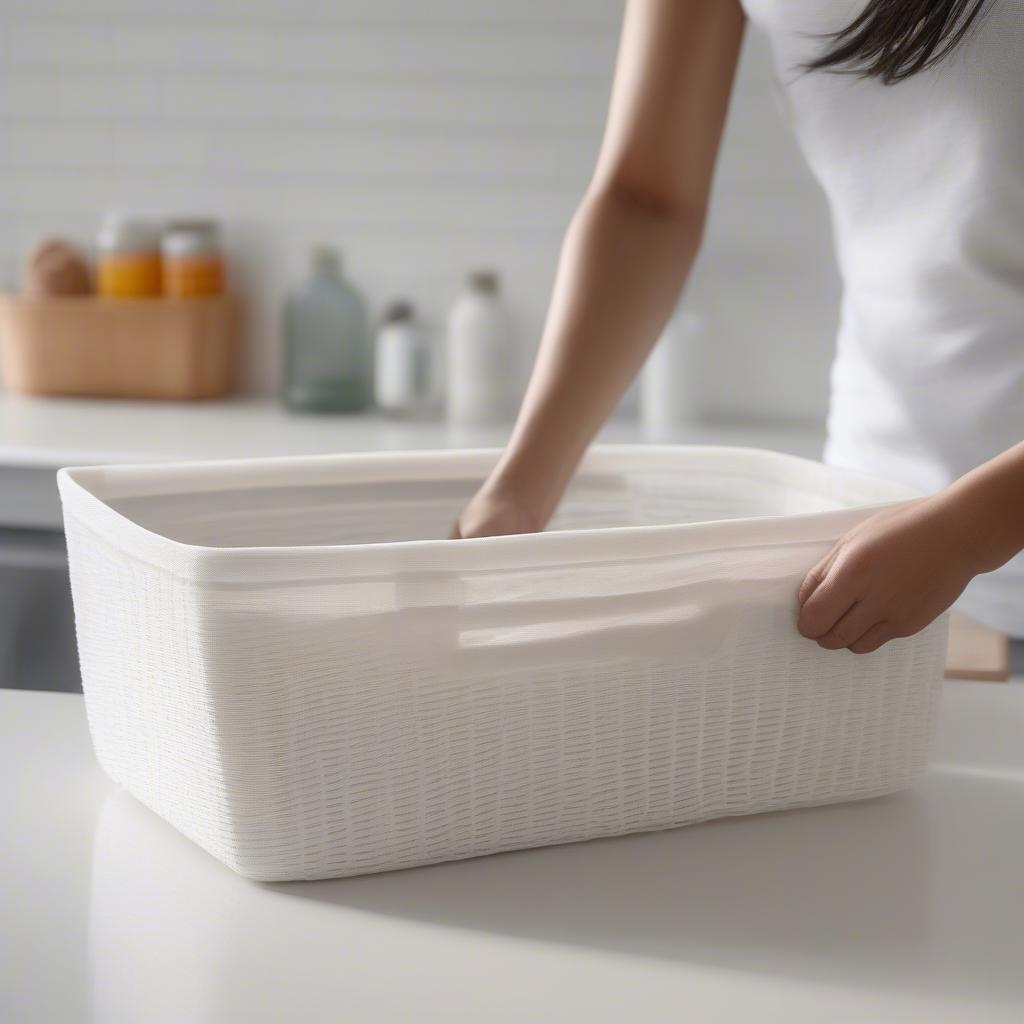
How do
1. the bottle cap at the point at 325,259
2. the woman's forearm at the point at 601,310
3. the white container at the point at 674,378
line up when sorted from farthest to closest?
the bottle cap at the point at 325,259 < the white container at the point at 674,378 < the woman's forearm at the point at 601,310

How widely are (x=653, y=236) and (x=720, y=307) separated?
3.68 feet

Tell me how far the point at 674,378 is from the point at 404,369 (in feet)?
1.21

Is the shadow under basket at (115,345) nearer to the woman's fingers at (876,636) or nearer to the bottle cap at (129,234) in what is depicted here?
the bottle cap at (129,234)

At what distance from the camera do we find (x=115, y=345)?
2.10m

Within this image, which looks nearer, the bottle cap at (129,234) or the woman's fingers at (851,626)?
the woman's fingers at (851,626)

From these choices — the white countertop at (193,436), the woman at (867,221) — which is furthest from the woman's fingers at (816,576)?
the white countertop at (193,436)

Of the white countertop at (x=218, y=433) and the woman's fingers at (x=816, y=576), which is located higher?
the woman's fingers at (x=816, y=576)

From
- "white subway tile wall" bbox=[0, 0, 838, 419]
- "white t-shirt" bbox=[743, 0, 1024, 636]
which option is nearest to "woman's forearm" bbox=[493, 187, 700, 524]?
"white t-shirt" bbox=[743, 0, 1024, 636]

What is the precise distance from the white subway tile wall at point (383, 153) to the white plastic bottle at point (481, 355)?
Result: 0.43ft

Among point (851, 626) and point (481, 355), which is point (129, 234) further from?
point (851, 626)

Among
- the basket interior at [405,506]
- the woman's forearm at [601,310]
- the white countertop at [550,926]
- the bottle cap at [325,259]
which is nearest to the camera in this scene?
the white countertop at [550,926]

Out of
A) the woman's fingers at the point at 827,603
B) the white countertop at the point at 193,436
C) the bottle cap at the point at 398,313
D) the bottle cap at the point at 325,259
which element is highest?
the woman's fingers at the point at 827,603

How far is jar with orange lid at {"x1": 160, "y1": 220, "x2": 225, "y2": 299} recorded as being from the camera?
2.06 metres

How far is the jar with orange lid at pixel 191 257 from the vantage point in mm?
2062
